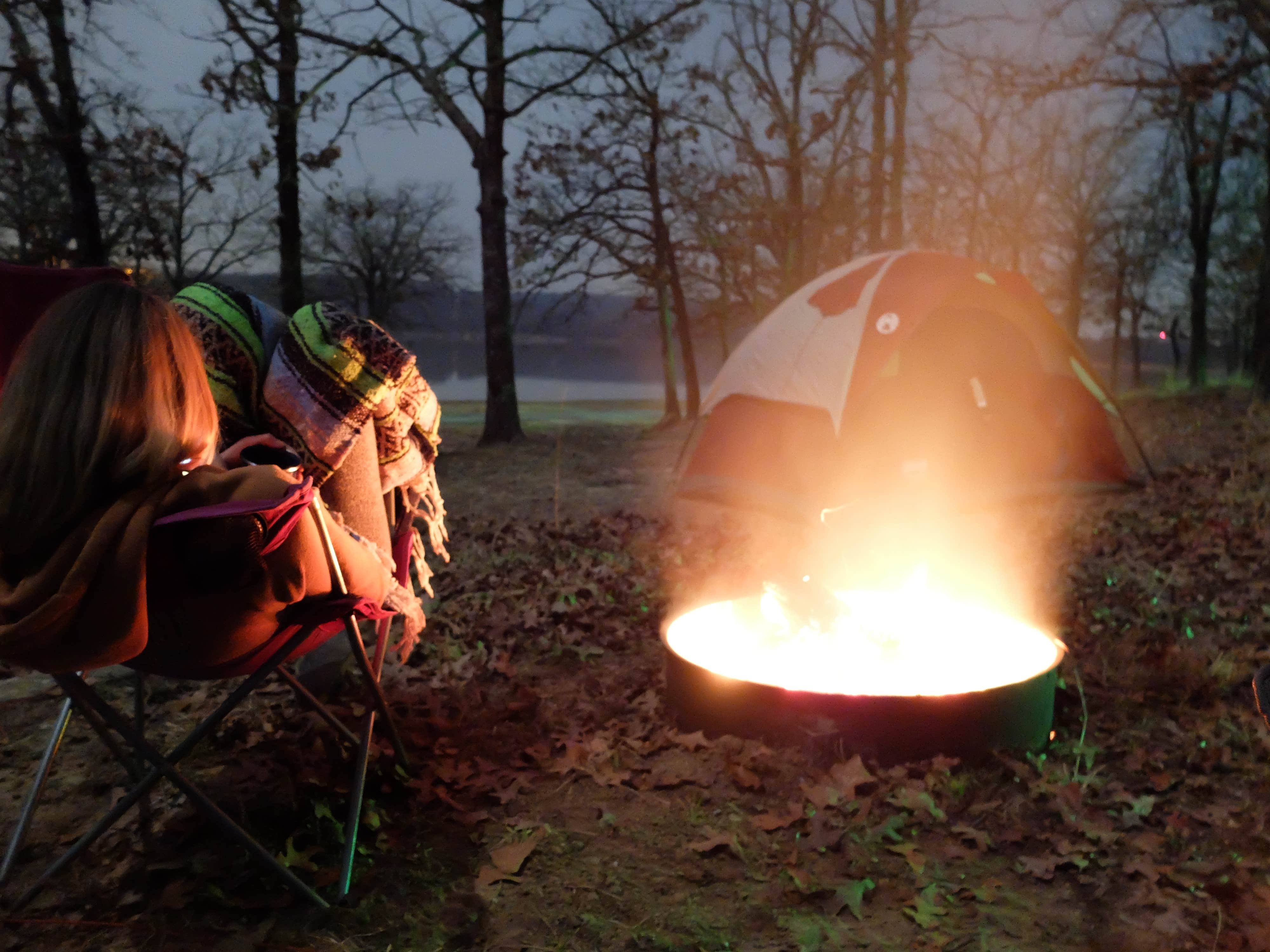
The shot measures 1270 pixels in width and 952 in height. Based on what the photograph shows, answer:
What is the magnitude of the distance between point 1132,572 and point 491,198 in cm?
1051

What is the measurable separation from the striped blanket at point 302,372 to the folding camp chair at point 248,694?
595 millimetres

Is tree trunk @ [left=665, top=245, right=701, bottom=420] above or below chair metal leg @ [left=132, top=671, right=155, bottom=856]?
above

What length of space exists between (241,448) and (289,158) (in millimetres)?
10625

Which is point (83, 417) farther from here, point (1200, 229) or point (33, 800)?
point (1200, 229)

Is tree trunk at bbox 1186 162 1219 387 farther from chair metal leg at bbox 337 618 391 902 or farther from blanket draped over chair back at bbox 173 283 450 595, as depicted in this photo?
chair metal leg at bbox 337 618 391 902

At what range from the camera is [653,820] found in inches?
110

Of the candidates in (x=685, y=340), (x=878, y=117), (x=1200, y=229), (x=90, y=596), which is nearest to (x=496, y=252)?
(x=878, y=117)

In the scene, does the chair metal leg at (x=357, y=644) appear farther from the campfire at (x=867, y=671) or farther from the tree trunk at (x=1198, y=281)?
the tree trunk at (x=1198, y=281)

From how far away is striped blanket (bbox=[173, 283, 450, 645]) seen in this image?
274 cm

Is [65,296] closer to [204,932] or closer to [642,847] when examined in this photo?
[204,932]

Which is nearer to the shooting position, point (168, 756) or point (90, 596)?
point (90, 596)

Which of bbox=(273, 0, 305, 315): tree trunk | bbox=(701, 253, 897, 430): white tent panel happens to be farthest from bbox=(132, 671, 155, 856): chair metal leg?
bbox=(273, 0, 305, 315): tree trunk

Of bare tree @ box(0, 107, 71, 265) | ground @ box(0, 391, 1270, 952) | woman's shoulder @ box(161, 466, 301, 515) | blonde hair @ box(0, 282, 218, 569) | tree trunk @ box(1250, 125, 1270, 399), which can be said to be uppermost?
bare tree @ box(0, 107, 71, 265)

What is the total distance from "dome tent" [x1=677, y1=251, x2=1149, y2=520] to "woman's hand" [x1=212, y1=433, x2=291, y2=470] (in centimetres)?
504
